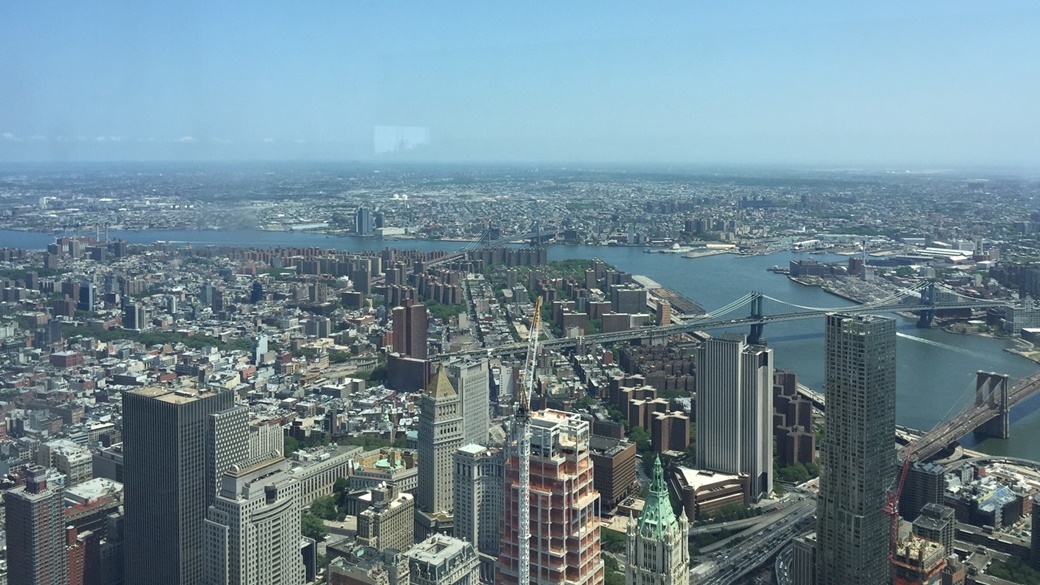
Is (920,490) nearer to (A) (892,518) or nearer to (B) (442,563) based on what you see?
(A) (892,518)

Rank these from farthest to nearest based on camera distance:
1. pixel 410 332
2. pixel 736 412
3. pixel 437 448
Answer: pixel 410 332, pixel 736 412, pixel 437 448

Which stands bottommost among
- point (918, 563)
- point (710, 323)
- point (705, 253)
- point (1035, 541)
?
point (1035, 541)

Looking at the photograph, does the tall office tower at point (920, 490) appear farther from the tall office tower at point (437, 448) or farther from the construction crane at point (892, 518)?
the tall office tower at point (437, 448)

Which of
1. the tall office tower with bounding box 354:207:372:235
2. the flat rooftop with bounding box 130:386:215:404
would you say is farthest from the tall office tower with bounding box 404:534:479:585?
the tall office tower with bounding box 354:207:372:235

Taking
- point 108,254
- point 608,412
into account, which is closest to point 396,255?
point 108,254

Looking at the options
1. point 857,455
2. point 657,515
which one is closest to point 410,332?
point 857,455

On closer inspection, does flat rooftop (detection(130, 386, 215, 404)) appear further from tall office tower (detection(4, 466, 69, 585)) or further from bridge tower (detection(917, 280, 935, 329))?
bridge tower (detection(917, 280, 935, 329))

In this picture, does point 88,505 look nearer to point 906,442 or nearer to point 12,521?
point 12,521
